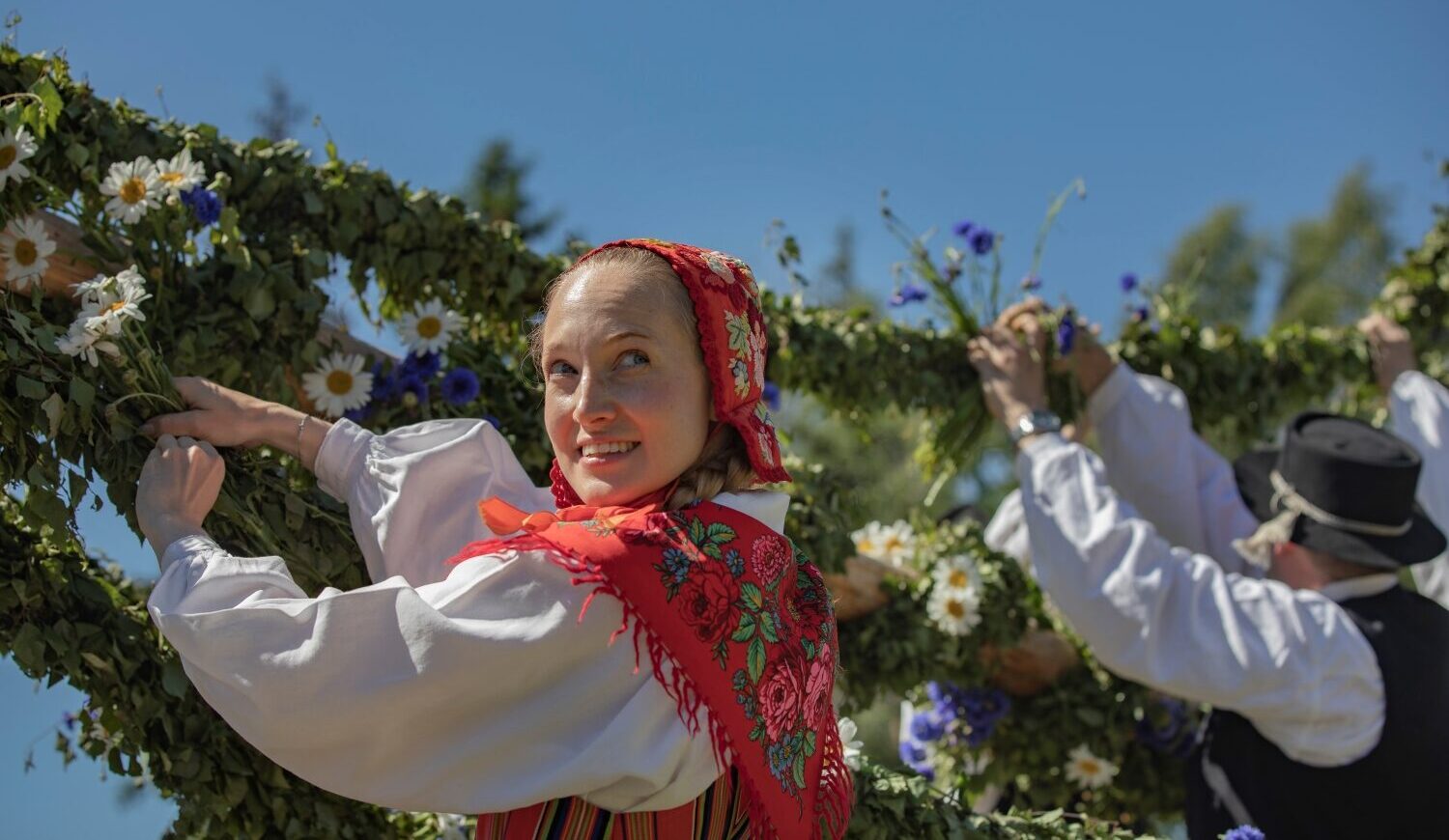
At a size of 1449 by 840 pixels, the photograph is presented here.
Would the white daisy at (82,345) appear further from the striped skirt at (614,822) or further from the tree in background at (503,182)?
the tree in background at (503,182)

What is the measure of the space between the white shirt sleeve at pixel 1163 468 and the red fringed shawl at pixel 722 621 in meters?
2.25

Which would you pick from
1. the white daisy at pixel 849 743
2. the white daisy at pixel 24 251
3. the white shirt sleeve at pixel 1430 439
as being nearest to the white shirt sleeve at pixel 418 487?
the white daisy at pixel 24 251

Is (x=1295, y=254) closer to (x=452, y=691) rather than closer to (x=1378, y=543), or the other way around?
(x=1378, y=543)

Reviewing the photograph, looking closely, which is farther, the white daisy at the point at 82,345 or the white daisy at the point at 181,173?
the white daisy at the point at 181,173

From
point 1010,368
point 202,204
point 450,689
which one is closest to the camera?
point 450,689

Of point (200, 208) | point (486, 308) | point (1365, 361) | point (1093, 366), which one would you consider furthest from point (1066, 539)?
point (200, 208)

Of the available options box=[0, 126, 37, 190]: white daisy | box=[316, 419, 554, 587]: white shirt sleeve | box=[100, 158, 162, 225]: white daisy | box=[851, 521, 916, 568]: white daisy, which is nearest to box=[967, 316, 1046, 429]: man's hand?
box=[851, 521, 916, 568]: white daisy

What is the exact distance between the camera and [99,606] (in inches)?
91.7

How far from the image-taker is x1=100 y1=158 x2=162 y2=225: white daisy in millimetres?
2494

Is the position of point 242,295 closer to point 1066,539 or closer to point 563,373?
point 563,373

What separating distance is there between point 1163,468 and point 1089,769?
857mm

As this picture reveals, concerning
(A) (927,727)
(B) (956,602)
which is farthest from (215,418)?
(A) (927,727)

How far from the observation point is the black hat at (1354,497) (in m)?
3.47

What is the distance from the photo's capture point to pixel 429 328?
A: 9.73ft
